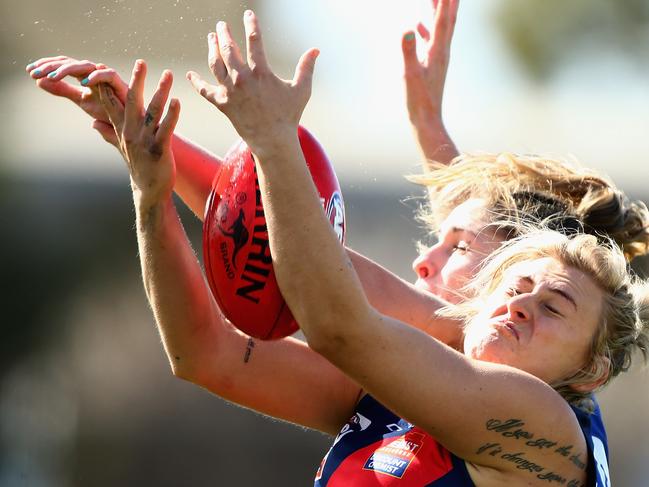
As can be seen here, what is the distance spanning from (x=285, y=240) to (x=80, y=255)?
6752 mm

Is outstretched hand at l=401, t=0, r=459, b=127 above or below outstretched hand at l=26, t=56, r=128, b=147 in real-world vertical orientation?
below

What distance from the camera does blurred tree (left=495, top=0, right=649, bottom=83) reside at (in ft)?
61.9

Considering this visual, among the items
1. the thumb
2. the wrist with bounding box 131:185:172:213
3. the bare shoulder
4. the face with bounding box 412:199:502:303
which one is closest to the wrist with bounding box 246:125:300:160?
the thumb

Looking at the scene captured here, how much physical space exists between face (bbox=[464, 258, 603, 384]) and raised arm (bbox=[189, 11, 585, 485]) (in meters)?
0.19

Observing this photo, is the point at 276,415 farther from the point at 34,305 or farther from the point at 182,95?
the point at 182,95

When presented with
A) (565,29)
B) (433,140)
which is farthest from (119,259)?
(565,29)

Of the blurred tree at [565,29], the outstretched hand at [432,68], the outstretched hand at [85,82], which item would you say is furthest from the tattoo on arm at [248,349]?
the blurred tree at [565,29]

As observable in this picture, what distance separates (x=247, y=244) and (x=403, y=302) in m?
0.61

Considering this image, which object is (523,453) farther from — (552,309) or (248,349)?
(248,349)

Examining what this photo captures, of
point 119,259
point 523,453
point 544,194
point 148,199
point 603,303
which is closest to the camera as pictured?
point 523,453

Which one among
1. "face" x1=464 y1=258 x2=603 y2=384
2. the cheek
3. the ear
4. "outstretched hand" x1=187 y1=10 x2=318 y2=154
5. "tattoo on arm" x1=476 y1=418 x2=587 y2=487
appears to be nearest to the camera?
"outstretched hand" x1=187 y1=10 x2=318 y2=154

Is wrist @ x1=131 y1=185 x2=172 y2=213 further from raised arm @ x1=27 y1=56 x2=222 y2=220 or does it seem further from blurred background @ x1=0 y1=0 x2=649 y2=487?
blurred background @ x1=0 y1=0 x2=649 y2=487

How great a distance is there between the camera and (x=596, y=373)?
3.03 m

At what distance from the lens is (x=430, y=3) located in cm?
448
